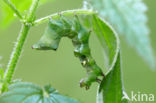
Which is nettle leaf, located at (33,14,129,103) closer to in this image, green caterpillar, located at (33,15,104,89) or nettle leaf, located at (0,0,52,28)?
green caterpillar, located at (33,15,104,89)

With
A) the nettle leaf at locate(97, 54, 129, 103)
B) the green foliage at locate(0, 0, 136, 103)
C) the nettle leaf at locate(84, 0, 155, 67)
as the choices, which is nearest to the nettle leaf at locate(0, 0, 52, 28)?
the green foliage at locate(0, 0, 136, 103)

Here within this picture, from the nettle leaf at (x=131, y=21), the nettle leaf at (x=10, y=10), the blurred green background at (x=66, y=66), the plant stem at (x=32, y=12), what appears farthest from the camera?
the blurred green background at (x=66, y=66)

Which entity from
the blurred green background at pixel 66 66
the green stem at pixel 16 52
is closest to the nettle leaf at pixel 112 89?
the green stem at pixel 16 52

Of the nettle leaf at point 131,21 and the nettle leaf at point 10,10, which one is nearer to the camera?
the nettle leaf at point 131,21

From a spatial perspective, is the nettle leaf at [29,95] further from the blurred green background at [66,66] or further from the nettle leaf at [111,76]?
the blurred green background at [66,66]

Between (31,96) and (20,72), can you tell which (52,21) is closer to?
(31,96)

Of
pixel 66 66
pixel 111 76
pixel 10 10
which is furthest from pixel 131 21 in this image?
pixel 66 66

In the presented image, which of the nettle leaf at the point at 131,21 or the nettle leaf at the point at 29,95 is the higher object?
the nettle leaf at the point at 131,21
